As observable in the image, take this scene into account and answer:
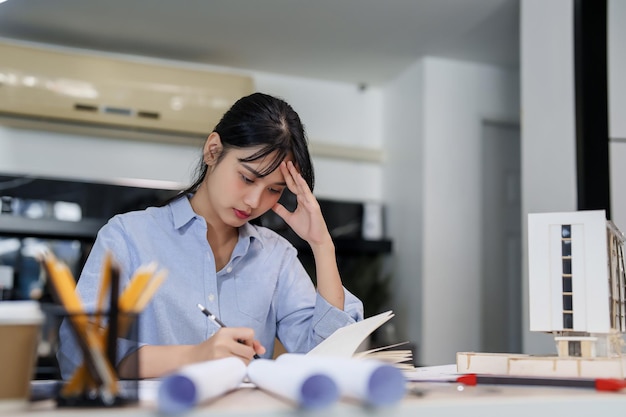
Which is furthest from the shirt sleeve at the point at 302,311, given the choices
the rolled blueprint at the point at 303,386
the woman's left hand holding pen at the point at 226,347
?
the rolled blueprint at the point at 303,386

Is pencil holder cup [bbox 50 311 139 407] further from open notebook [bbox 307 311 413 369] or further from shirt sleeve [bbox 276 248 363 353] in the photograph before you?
shirt sleeve [bbox 276 248 363 353]

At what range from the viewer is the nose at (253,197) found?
138 cm

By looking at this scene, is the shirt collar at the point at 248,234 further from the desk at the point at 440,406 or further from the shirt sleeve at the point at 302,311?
the desk at the point at 440,406

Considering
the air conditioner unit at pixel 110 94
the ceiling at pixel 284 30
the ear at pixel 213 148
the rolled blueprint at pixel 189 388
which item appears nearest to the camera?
the rolled blueprint at pixel 189 388

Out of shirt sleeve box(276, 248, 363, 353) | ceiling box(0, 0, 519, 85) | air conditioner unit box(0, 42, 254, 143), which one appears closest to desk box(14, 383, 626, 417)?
shirt sleeve box(276, 248, 363, 353)

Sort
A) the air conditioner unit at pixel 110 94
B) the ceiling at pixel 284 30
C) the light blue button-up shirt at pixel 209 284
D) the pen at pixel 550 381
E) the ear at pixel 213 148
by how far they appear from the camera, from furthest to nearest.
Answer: the air conditioner unit at pixel 110 94 < the ceiling at pixel 284 30 < the ear at pixel 213 148 < the light blue button-up shirt at pixel 209 284 < the pen at pixel 550 381

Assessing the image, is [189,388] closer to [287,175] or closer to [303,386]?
[303,386]

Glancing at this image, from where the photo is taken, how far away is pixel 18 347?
26.0 inches

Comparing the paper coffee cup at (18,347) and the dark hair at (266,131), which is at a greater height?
the dark hair at (266,131)

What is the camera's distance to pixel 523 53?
9.81 feet

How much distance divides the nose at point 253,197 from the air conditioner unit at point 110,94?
2.18 m

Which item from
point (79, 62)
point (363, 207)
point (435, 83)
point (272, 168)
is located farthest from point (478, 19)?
point (272, 168)

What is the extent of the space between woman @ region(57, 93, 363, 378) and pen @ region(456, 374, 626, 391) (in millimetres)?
475

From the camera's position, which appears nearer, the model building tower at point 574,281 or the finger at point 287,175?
the model building tower at point 574,281
